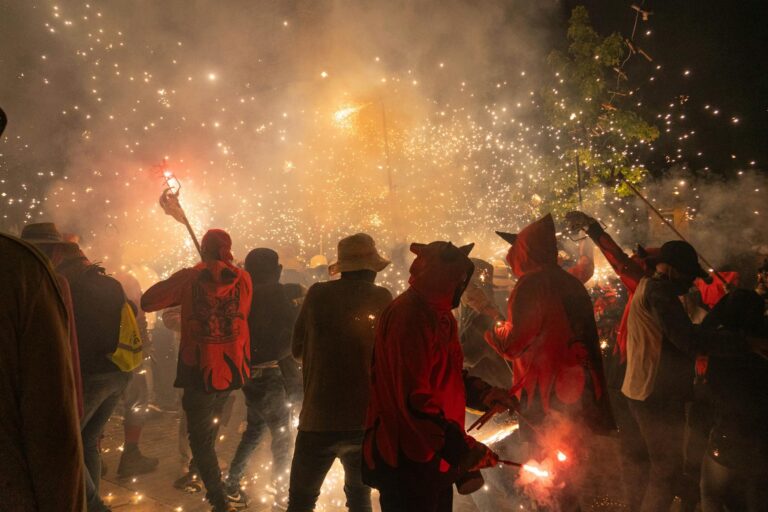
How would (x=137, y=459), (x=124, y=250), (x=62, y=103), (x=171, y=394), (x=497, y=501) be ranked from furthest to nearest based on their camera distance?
(x=124, y=250)
(x=62, y=103)
(x=171, y=394)
(x=137, y=459)
(x=497, y=501)

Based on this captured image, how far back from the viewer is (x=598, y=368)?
9.82ft

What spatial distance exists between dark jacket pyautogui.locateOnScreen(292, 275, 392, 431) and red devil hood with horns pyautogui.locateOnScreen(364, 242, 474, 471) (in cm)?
62

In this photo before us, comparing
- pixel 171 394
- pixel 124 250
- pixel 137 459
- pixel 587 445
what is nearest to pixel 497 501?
pixel 587 445

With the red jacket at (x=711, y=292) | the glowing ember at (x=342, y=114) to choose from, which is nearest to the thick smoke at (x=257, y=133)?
the glowing ember at (x=342, y=114)

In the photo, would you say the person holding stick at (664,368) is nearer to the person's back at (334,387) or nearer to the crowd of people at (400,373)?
the crowd of people at (400,373)

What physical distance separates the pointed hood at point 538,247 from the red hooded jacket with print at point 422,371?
1.10 meters

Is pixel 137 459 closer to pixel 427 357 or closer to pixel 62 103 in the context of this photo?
pixel 427 357

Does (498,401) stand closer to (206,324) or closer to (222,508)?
(206,324)

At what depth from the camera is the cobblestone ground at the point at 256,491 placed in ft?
12.8

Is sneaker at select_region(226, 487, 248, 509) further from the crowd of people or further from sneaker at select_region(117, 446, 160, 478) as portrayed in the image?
sneaker at select_region(117, 446, 160, 478)

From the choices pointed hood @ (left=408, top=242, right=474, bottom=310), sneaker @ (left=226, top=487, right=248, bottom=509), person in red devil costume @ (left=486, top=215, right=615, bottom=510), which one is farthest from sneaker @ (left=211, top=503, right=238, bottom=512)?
pointed hood @ (left=408, top=242, right=474, bottom=310)

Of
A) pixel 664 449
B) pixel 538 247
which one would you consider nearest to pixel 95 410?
pixel 538 247

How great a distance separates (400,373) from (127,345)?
3.05 metres

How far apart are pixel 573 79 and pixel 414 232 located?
6.74 m
